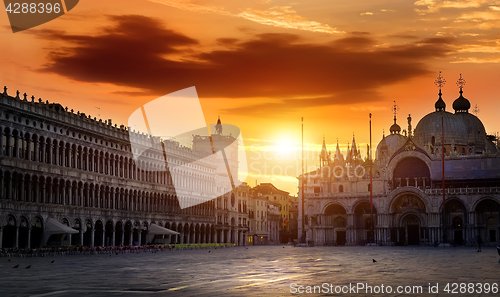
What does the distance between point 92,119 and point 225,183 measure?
1796 inches

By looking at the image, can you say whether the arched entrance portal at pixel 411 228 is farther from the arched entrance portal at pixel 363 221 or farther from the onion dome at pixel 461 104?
the onion dome at pixel 461 104

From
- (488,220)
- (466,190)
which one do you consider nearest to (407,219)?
(466,190)

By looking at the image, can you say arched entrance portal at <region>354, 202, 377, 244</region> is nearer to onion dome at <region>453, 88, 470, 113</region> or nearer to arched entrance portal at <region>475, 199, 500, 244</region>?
arched entrance portal at <region>475, 199, 500, 244</region>

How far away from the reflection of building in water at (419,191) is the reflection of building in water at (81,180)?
3203cm

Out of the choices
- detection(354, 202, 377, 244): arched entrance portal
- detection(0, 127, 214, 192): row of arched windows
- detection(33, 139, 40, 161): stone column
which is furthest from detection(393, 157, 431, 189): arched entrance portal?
detection(33, 139, 40, 161): stone column

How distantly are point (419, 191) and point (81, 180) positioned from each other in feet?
198

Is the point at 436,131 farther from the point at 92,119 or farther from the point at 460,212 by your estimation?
the point at 92,119

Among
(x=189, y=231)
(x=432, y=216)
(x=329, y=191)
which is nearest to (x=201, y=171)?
(x=189, y=231)

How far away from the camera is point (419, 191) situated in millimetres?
109500

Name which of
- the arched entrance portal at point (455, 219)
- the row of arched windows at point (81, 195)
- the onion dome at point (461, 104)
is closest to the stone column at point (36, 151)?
the row of arched windows at point (81, 195)

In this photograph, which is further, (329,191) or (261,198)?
(261,198)

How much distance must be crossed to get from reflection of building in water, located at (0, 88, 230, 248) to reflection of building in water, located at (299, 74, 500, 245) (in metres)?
32.0

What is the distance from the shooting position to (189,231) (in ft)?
Result: 317

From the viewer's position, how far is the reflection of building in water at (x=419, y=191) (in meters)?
106
